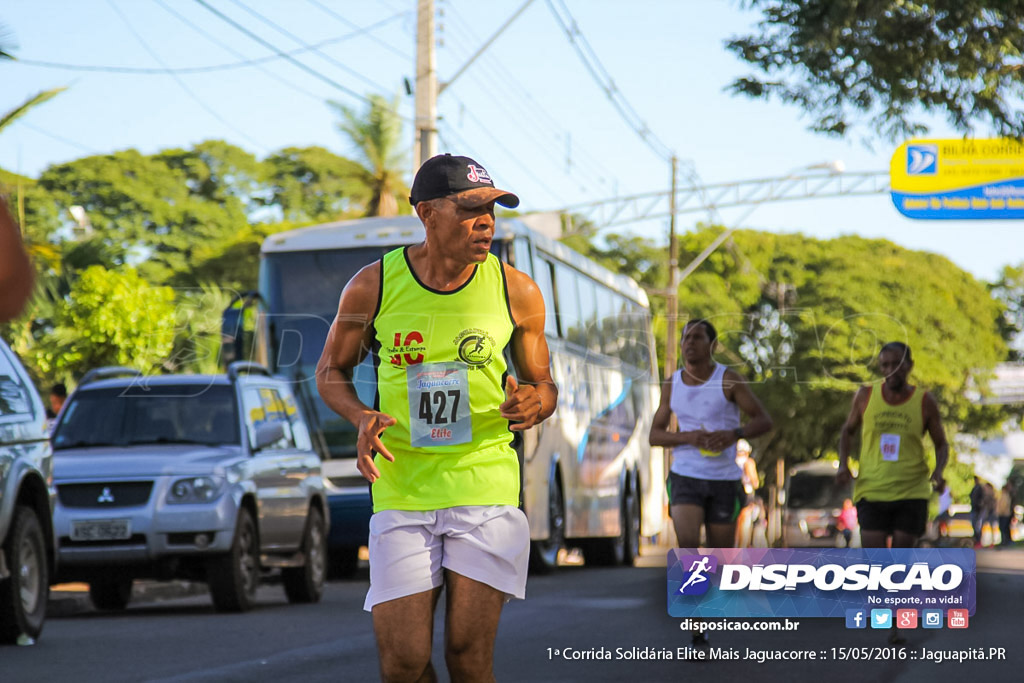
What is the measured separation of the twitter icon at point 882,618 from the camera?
29.8 feet

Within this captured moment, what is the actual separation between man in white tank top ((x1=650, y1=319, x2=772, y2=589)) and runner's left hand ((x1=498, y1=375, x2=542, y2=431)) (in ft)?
14.1

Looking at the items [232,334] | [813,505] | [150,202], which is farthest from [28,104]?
[150,202]

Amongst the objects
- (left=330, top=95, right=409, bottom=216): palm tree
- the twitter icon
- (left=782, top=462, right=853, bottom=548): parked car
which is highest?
(left=330, top=95, right=409, bottom=216): palm tree

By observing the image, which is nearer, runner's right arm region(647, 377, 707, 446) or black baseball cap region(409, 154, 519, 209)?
black baseball cap region(409, 154, 519, 209)

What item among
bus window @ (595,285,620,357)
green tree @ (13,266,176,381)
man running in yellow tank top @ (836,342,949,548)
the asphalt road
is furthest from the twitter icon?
green tree @ (13,266,176,381)

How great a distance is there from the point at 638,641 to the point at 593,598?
12.8 feet

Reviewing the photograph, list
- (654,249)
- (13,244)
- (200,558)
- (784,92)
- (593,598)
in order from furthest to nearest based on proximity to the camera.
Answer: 1. (654,249)
2. (593,598)
3. (784,92)
4. (200,558)
5. (13,244)

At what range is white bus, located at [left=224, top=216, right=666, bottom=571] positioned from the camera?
16.9m

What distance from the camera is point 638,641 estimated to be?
971 centimetres

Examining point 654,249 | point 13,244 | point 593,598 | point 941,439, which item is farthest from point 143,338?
point 654,249

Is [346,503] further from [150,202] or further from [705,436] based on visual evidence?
[150,202]

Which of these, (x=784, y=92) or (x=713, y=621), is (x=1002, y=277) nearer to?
(x=784, y=92)

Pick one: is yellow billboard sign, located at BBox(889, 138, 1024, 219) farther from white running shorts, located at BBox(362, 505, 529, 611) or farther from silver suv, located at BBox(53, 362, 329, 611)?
white running shorts, located at BBox(362, 505, 529, 611)

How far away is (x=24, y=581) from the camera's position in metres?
9.58
